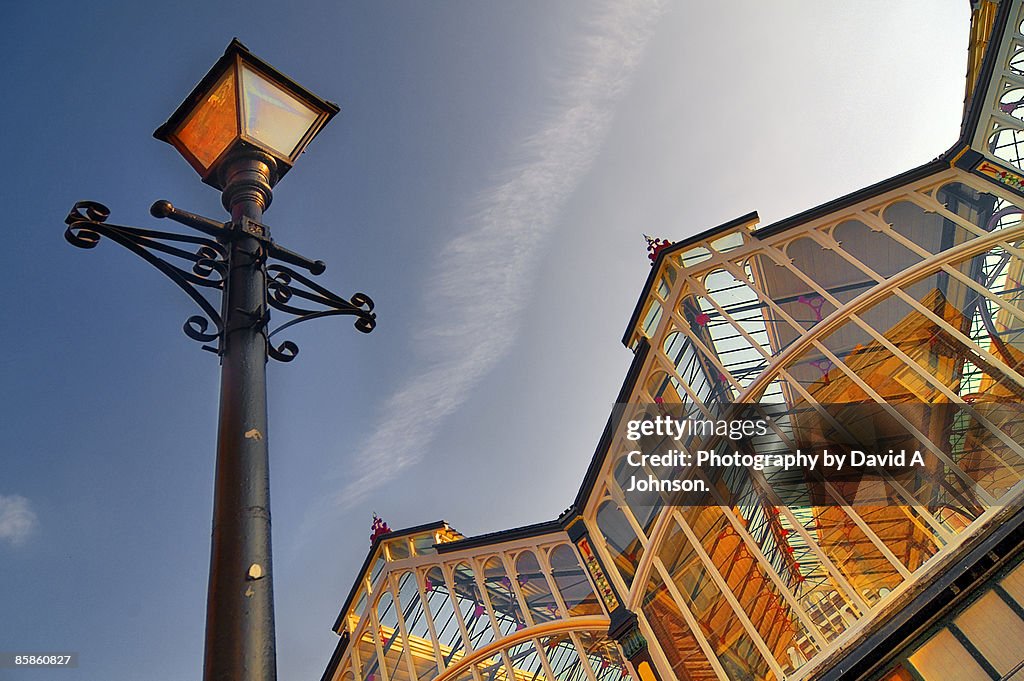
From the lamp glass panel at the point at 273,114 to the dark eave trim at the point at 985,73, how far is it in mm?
11364

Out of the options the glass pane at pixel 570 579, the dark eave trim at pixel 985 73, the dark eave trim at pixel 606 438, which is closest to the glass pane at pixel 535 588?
the glass pane at pixel 570 579

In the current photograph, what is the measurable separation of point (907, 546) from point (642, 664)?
11088 millimetres

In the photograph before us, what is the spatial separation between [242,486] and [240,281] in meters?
0.83

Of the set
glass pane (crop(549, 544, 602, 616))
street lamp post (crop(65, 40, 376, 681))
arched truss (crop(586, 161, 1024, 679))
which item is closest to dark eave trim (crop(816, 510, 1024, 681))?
arched truss (crop(586, 161, 1024, 679))

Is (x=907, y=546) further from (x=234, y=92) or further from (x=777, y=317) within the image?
(x=234, y=92)

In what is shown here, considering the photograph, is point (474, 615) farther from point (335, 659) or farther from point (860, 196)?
point (860, 196)

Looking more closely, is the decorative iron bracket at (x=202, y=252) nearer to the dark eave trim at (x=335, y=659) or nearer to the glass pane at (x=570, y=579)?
the glass pane at (x=570, y=579)

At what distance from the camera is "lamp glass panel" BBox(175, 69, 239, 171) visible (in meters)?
2.92

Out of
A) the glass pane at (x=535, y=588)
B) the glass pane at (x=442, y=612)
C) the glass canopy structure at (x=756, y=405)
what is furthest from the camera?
the glass pane at (x=442, y=612)

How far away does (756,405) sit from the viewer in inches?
435

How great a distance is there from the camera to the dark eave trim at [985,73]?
10.7 m

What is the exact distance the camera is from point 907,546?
1838cm

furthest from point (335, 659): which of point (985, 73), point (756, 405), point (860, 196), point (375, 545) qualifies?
point (985, 73)

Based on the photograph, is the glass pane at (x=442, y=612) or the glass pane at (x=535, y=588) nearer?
the glass pane at (x=535, y=588)
